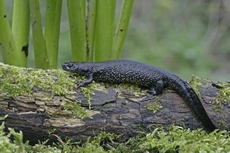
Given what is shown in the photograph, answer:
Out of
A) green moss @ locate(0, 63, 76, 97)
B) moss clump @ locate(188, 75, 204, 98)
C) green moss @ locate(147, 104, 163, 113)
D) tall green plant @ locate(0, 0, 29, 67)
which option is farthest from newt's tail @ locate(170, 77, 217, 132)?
tall green plant @ locate(0, 0, 29, 67)

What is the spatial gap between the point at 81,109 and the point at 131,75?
747mm

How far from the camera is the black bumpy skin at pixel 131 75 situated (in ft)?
10.1

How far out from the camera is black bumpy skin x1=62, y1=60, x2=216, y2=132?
308cm

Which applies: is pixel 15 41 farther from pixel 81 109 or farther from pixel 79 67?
pixel 81 109

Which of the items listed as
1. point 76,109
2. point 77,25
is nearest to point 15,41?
point 77,25

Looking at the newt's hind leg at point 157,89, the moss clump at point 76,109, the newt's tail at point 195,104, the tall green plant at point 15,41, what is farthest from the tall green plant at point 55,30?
the newt's tail at point 195,104

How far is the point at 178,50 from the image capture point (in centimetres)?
850

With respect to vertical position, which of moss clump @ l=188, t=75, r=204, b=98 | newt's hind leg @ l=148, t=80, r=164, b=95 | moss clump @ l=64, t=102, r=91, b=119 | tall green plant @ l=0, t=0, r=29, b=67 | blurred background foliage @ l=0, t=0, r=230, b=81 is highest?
blurred background foliage @ l=0, t=0, r=230, b=81

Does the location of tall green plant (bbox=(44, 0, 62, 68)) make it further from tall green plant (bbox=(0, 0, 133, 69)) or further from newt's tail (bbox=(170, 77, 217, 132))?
newt's tail (bbox=(170, 77, 217, 132))

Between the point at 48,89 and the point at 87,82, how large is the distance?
427 mm

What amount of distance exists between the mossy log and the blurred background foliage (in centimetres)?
475

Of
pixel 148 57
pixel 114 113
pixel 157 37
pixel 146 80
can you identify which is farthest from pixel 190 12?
pixel 114 113

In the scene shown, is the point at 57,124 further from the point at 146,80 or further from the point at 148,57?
the point at 148,57

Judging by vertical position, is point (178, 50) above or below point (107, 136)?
above
